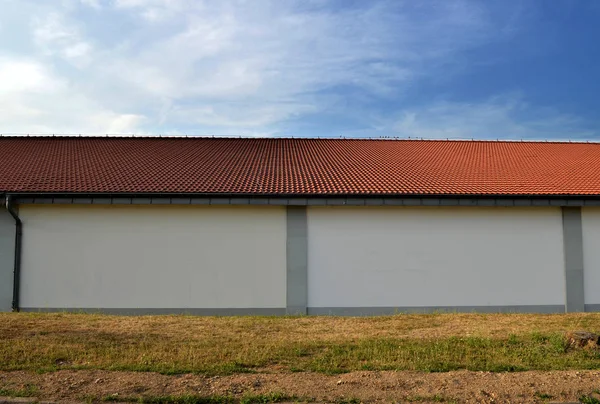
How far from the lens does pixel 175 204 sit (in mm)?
13180

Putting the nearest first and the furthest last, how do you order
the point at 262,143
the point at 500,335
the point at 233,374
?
the point at 233,374 → the point at 500,335 → the point at 262,143

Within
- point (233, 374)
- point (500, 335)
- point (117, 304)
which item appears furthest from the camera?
point (117, 304)

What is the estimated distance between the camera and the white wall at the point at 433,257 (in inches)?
526

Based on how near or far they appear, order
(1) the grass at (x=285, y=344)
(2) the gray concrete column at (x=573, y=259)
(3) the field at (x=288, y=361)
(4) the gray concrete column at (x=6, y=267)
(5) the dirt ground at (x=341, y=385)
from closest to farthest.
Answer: (5) the dirt ground at (x=341, y=385) → (3) the field at (x=288, y=361) → (1) the grass at (x=285, y=344) → (4) the gray concrete column at (x=6, y=267) → (2) the gray concrete column at (x=573, y=259)

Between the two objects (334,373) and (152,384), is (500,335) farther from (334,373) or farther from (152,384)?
(152,384)

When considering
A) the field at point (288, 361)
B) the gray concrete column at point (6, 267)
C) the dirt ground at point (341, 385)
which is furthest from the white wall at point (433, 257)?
the gray concrete column at point (6, 267)

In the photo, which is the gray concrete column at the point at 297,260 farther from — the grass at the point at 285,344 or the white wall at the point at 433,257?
the grass at the point at 285,344

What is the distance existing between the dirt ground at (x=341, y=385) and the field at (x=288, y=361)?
12mm

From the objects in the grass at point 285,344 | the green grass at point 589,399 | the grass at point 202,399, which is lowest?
→ the green grass at point 589,399

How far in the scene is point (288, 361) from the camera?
304 inches

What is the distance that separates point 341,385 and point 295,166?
10.5m

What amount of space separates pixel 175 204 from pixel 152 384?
6.97 m

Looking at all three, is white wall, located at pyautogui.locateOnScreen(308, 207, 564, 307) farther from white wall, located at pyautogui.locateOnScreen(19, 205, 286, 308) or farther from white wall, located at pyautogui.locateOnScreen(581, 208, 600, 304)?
white wall, located at pyautogui.locateOnScreen(19, 205, 286, 308)

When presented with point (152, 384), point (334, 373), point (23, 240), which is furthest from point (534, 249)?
point (23, 240)
